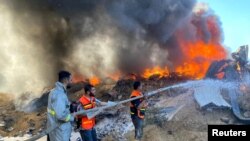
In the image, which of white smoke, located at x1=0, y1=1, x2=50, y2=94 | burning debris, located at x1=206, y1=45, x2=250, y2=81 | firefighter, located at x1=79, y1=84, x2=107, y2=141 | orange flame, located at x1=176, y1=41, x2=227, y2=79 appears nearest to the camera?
firefighter, located at x1=79, y1=84, x2=107, y2=141

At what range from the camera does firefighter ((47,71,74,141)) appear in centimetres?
714

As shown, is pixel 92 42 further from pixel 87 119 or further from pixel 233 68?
pixel 87 119

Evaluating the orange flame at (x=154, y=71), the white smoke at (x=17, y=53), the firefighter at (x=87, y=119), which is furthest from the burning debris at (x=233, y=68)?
the white smoke at (x=17, y=53)

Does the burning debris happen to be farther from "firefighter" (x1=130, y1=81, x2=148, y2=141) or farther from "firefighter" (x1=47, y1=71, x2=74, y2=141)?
"firefighter" (x1=47, y1=71, x2=74, y2=141)

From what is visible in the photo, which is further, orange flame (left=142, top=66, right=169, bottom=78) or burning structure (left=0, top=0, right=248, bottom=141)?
burning structure (left=0, top=0, right=248, bottom=141)

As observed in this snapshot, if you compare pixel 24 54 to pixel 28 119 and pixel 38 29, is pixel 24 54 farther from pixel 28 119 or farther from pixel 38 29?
pixel 28 119

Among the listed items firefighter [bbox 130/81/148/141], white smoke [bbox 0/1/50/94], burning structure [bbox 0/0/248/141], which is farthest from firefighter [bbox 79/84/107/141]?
white smoke [bbox 0/1/50/94]

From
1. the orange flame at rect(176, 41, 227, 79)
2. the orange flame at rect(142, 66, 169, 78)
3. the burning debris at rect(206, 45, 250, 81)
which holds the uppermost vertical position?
the orange flame at rect(176, 41, 227, 79)

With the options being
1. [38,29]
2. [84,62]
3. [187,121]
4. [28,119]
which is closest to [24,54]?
[38,29]

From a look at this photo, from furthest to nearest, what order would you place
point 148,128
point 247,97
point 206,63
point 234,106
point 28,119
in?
1. point 206,63
2. point 28,119
3. point 247,97
4. point 234,106
5. point 148,128

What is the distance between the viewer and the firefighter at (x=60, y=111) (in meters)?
7.14

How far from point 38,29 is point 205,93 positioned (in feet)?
46.4

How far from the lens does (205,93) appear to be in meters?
14.5

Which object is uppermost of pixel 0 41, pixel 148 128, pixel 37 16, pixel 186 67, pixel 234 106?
pixel 37 16
